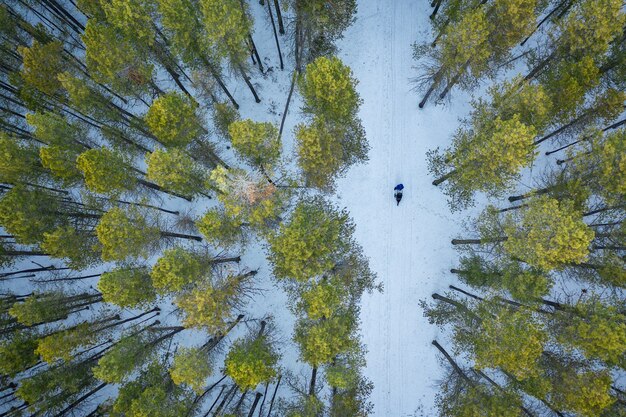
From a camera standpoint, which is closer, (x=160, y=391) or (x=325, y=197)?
(x=160, y=391)

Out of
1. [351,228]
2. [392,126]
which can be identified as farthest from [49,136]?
[392,126]

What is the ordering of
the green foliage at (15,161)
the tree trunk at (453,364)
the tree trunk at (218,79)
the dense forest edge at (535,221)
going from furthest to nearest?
1. the tree trunk at (218,79)
2. the tree trunk at (453,364)
3. the green foliage at (15,161)
4. the dense forest edge at (535,221)

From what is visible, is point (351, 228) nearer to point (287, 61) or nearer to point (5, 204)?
point (287, 61)

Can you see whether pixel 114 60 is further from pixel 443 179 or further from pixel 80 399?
pixel 443 179

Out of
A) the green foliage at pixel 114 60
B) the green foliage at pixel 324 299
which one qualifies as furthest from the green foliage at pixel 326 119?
the green foliage at pixel 114 60

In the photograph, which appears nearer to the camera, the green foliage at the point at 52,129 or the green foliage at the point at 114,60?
the green foliage at the point at 114,60

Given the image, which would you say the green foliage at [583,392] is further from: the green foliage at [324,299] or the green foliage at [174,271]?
the green foliage at [174,271]

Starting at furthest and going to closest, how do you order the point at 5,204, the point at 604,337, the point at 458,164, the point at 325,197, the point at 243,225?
the point at 325,197, the point at 243,225, the point at 458,164, the point at 5,204, the point at 604,337

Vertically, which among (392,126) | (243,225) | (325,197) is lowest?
(243,225)
